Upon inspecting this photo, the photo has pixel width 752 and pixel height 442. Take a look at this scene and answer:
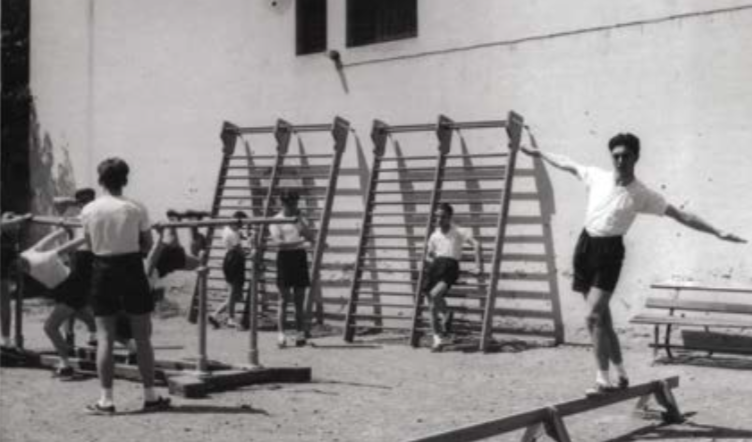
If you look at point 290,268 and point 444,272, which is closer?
point 444,272

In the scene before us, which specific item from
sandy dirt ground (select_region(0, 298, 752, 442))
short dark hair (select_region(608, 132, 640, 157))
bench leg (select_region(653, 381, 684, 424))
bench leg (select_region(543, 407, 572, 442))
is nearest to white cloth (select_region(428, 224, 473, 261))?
sandy dirt ground (select_region(0, 298, 752, 442))

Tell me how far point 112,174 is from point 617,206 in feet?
10.9

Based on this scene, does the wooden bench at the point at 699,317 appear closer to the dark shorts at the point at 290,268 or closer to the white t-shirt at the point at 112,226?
the dark shorts at the point at 290,268

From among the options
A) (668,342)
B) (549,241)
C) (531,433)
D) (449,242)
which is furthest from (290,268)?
(531,433)

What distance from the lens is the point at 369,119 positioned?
13633 millimetres

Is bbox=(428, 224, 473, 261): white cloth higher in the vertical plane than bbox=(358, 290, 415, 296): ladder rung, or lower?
higher

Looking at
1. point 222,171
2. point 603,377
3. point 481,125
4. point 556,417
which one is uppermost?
point 481,125

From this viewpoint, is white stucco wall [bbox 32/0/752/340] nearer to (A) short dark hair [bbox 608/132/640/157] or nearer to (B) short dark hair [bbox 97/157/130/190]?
(A) short dark hair [bbox 608/132/640/157]

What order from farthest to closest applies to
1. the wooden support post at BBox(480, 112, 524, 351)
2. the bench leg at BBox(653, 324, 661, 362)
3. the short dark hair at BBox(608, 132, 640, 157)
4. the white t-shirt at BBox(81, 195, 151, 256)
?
the wooden support post at BBox(480, 112, 524, 351) → the bench leg at BBox(653, 324, 661, 362) → the white t-shirt at BBox(81, 195, 151, 256) → the short dark hair at BBox(608, 132, 640, 157)

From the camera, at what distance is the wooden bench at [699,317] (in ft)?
33.7

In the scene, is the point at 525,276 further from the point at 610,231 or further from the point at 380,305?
the point at 610,231

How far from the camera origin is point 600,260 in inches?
280

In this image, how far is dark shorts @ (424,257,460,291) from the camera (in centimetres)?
1188

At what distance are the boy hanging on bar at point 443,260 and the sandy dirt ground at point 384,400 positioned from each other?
1.95ft
